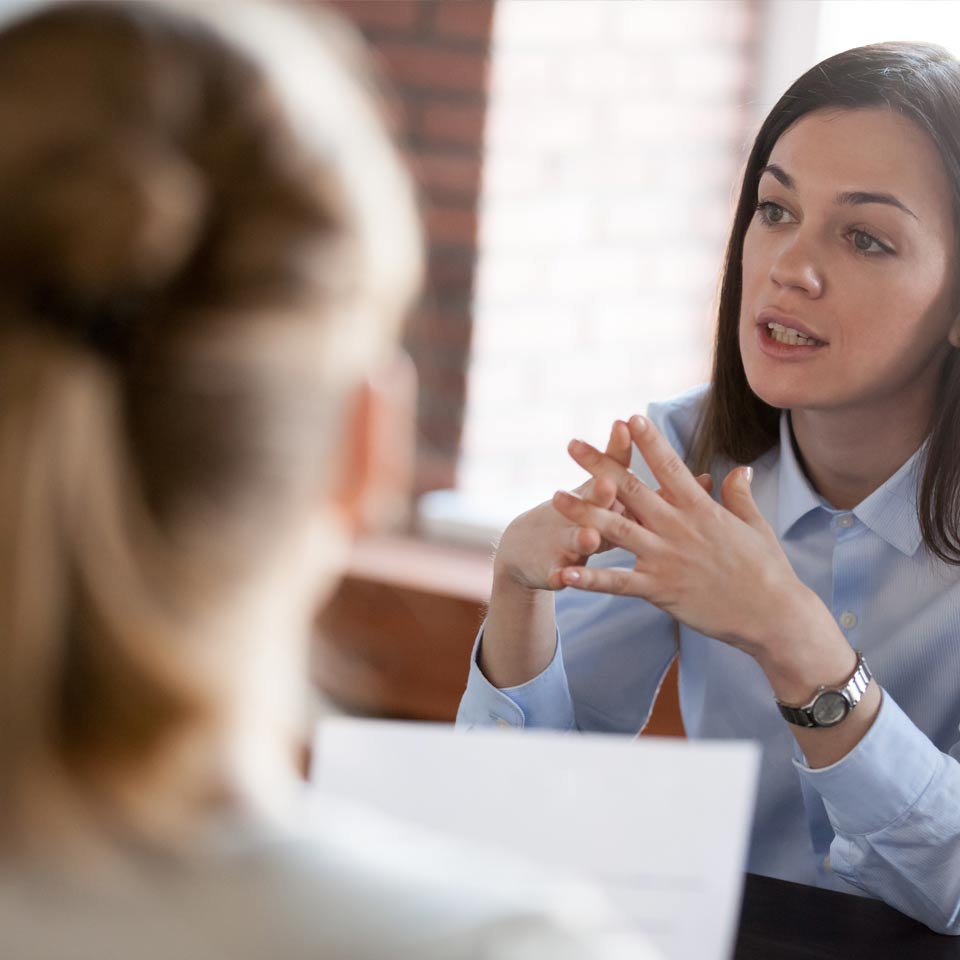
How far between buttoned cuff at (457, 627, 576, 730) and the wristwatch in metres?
0.27

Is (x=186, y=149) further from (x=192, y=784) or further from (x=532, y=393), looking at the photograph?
(x=532, y=393)

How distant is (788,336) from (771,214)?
6.3 inches

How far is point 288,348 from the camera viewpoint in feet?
1.56

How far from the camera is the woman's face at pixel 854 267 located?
134 centimetres

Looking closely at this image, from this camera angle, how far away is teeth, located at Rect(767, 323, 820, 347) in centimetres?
137

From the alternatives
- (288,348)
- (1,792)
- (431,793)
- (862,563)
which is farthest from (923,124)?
(1,792)

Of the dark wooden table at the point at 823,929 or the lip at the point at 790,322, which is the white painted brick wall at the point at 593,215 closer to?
the lip at the point at 790,322

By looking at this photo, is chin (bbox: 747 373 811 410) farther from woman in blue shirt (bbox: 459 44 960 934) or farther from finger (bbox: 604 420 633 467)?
finger (bbox: 604 420 633 467)

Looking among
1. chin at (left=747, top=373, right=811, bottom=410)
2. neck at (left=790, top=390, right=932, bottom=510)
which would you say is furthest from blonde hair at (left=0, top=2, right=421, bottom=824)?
neck at (left=790, top=390, right=932, bottom=510)

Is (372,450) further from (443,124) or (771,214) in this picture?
(443,124)

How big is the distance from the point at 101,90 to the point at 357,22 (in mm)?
2278

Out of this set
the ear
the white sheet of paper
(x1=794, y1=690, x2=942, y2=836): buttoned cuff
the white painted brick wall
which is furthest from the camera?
the white painted brick wall

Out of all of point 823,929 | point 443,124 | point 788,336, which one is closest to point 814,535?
point 788,336

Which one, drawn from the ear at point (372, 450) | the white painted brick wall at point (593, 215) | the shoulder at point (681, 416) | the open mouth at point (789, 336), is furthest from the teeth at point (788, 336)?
the white painted brick wall at point (593, 215)
